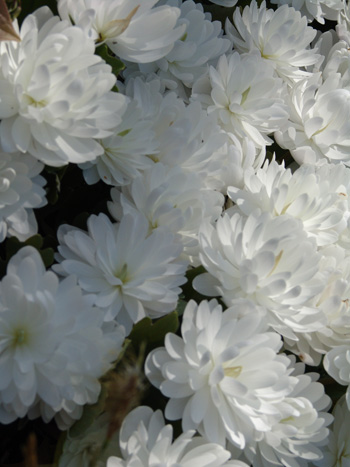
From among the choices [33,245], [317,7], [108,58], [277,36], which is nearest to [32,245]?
[33,245]

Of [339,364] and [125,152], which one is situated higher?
[125,152]

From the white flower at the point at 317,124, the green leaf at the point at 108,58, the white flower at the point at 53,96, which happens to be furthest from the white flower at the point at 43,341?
the white flower at the point at 317,124

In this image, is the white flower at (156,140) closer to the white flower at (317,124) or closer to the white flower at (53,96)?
the white flower at (53,96)

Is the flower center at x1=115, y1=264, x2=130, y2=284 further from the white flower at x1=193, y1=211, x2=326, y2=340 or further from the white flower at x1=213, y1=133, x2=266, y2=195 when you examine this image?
the white flower at x1=213, y1=133, x2=266, y2=195

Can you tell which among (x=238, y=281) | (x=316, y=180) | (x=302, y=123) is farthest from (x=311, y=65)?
(x=238, y=281)

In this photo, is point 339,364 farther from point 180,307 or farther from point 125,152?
point 125,152

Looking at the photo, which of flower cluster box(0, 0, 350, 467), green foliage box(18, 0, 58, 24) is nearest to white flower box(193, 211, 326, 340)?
flower cluster box(0, 0, 350, 467)
